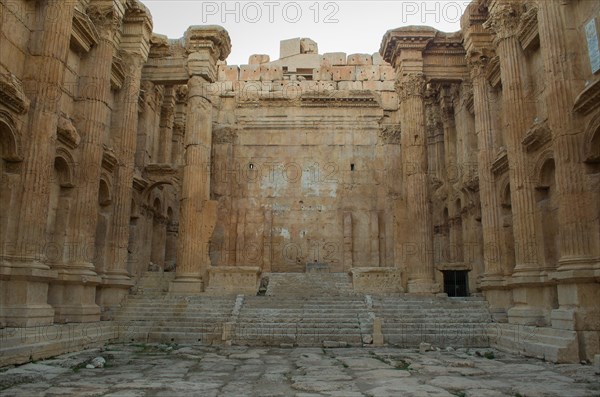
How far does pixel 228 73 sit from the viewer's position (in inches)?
1117

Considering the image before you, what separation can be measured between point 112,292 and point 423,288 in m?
9.95

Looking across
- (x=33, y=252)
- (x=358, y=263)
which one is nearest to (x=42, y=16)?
(x=33, y=252)

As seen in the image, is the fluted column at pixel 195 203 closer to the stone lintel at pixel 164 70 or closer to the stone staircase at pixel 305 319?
the stone lintel at pixel 164 70

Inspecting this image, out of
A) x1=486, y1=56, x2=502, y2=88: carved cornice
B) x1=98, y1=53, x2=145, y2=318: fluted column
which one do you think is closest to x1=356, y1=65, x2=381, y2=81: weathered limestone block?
x1=486, y1=56, x2=502, y2=88: carved cornice

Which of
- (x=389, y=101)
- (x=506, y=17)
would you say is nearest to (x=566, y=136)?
(x=506, y=17)

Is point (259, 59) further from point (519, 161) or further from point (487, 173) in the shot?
point (519, 161)

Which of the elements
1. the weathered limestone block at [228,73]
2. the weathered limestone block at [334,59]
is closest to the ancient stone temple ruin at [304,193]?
the weathered limestone block at [334,59]

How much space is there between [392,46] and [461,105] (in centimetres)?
385

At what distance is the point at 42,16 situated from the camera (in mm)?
12352

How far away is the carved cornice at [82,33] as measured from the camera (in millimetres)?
14038

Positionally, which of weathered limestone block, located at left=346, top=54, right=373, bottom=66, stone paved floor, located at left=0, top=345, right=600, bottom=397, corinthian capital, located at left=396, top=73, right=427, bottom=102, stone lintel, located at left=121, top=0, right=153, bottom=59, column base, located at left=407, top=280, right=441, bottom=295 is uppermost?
weathered limestone block, located at left=346, top=54, right=373, bottom=66

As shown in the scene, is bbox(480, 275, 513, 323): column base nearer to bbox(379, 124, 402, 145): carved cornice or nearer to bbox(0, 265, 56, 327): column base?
bbox(0, 265, 56, 327): column base

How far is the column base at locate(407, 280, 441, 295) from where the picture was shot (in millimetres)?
17186

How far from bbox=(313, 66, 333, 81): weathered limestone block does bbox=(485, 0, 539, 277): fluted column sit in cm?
1375
